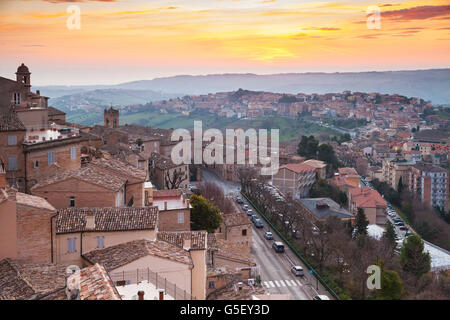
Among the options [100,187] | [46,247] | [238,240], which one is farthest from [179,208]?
[46,247]

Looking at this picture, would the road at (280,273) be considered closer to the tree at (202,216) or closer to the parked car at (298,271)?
the parked car at (298,271)

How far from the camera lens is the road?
303 inches

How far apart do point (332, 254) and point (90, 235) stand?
5720 millimetres

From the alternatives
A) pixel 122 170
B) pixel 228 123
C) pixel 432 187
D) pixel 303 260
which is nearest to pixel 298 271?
pixel 303 260

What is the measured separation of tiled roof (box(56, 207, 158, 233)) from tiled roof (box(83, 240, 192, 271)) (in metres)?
0.23

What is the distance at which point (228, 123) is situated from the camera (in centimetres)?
3625

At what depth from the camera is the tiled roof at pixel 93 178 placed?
627 centimetres

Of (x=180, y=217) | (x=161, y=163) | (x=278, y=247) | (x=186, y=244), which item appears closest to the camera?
(x=186, y=244)

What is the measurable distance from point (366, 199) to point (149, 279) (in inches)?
530

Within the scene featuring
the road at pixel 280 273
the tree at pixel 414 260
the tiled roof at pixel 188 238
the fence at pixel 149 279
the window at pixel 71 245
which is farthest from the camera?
the tree at pixel 414 260

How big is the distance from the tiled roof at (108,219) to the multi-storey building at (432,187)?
17724 millimetres

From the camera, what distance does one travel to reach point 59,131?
24.9 feet

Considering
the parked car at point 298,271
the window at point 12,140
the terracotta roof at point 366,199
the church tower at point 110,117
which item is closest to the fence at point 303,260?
the parked car at point 298,271

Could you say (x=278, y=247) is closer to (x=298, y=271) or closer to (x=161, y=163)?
(x=298, y=271)
